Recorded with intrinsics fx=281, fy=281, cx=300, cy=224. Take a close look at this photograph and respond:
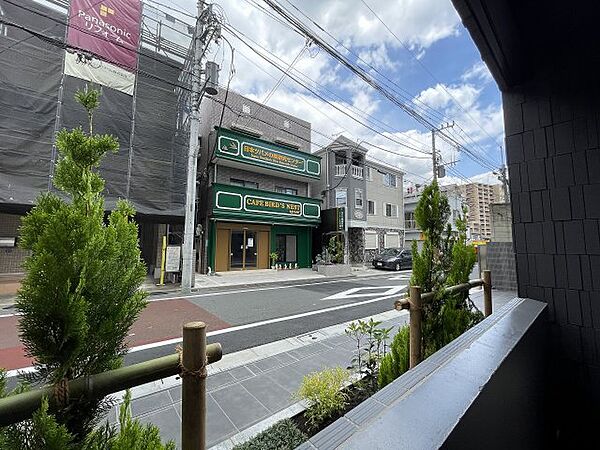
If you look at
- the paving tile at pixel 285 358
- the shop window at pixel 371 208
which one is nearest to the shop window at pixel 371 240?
the shop window at pixel 371 208

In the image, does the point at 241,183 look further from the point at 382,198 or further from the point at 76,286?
the point at 76,286

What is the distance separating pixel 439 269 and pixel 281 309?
4288 mm

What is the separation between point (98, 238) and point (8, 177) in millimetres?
9027

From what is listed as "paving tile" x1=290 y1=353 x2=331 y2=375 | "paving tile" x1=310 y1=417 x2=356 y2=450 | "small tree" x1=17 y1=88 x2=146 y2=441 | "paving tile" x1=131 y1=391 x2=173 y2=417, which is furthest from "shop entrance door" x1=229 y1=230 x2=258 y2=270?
"paving tile" x1=310 y1=417 x2=356 y2=450

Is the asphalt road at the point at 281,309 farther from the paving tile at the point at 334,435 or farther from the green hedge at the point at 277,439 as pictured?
the paving tile at the point at 334,435

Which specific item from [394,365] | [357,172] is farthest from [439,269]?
[357,172]

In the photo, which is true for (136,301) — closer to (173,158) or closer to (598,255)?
(598,255)

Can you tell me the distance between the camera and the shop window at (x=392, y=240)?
20297mm

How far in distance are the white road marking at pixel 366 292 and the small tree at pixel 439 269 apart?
4841 millimetres

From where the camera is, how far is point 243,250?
1342 centimetres

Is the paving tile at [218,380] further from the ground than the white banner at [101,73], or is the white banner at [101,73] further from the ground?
the white banner at [101,73]

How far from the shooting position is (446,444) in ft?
2.52

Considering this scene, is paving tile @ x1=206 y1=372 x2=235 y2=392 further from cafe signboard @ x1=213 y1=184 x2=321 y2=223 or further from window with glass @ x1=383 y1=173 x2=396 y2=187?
window with glass @ x1=383 y1=173 x2=396 y2=187

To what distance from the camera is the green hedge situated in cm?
184
